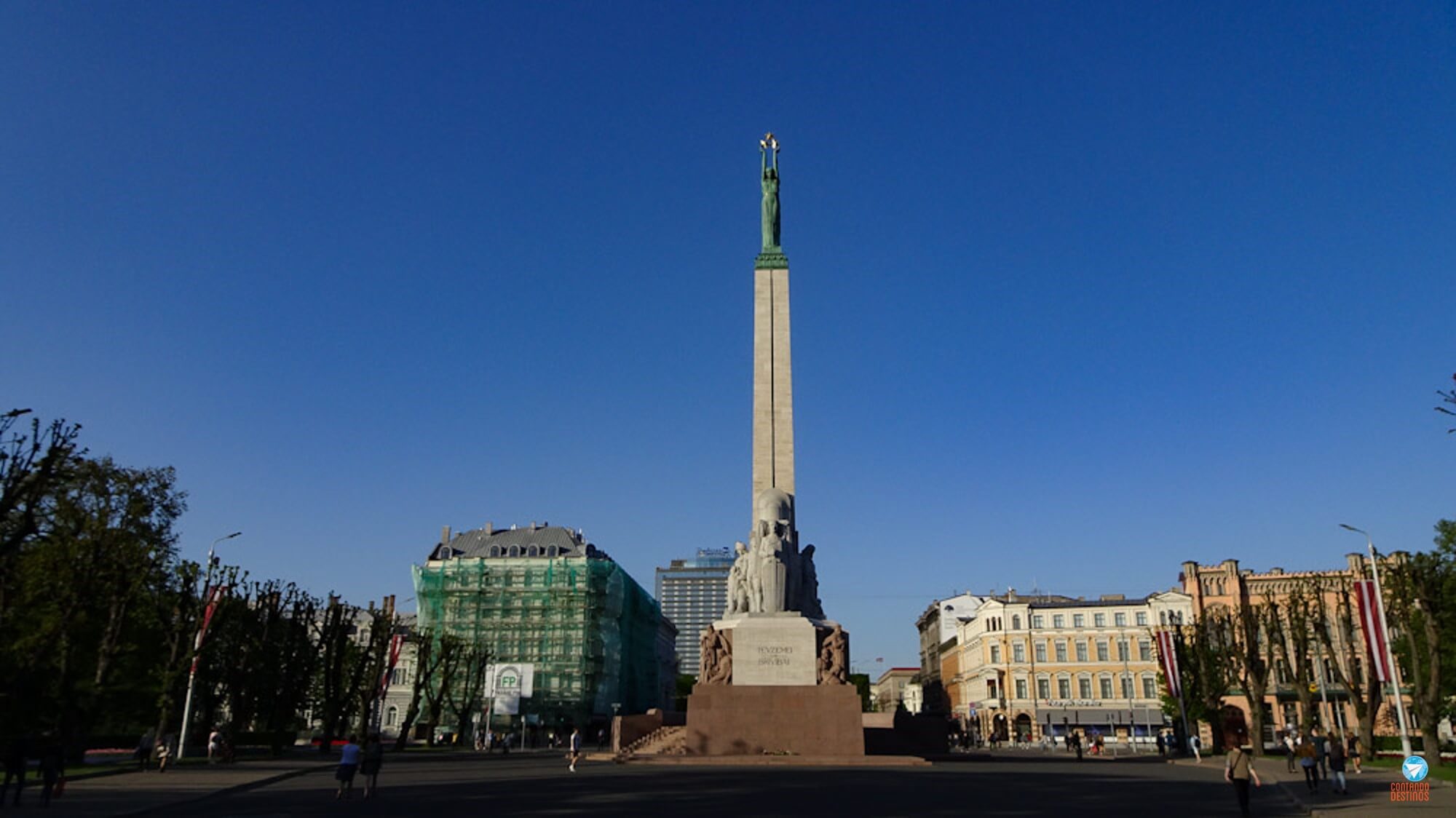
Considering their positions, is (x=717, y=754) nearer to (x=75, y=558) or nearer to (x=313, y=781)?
(x=313, y=781)

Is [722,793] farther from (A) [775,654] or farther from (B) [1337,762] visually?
(B) [1337,762]

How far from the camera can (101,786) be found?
24.5 metres

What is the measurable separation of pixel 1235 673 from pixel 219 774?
161 ft

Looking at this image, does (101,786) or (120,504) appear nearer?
(101,786)

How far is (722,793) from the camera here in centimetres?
1966

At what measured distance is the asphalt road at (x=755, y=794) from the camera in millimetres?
17312

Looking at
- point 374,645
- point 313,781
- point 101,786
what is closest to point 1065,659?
point 374,645

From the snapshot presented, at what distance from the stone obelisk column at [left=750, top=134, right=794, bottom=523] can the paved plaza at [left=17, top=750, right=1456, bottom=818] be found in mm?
11486

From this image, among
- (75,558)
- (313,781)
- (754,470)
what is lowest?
(313,781)

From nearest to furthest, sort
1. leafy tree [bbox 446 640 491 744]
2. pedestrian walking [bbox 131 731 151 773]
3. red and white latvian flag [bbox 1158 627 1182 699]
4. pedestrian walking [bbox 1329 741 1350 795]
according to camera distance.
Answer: pedestrian walking [bbox 1329 741 1350 795] < pedestrian walking [bbox 131 731 151 773] < red and white latvian flag [bbox 1158 627 1182 699] < leafy tree [bbox 446 640 491 744]

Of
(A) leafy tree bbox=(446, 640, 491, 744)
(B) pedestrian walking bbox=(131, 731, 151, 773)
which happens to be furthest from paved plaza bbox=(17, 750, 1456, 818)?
(A) leafy tree bbox=(446, 640, 491, 744)

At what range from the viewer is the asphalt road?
56.8 ft

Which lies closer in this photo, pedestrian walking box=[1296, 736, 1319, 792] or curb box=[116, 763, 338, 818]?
curb box=[116, 763, 338, 818]

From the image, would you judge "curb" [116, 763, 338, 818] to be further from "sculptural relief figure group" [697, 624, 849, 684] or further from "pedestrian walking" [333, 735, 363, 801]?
"sculptural relief figure group" [697, 624, 849, 684]
